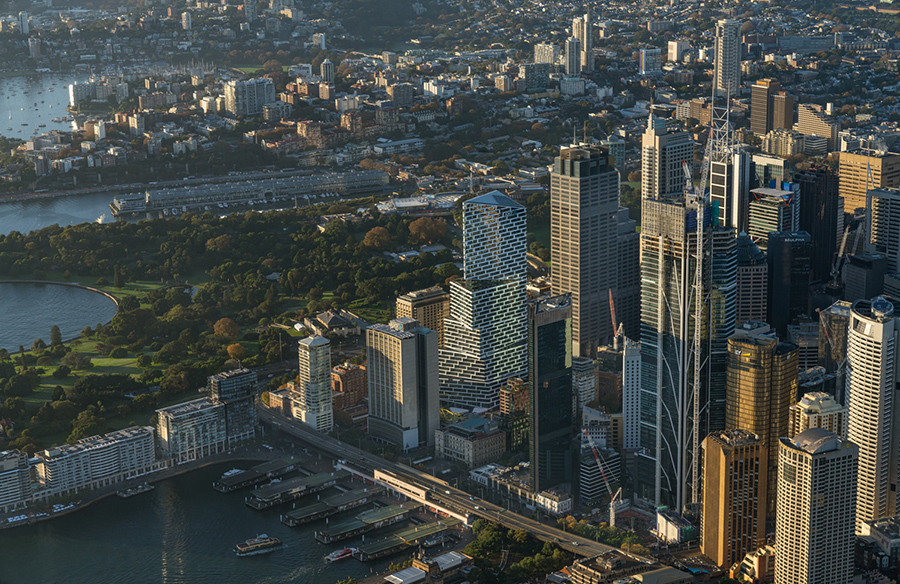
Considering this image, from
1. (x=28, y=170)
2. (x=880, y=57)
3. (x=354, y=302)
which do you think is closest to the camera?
(x=354, y=302)

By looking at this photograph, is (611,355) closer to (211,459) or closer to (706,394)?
(706,394)

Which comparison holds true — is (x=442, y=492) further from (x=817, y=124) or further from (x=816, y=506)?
(x=817, y=124)

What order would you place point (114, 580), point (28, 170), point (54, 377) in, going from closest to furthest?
point (114, 580) → point (54, 377) → point (28, 170)

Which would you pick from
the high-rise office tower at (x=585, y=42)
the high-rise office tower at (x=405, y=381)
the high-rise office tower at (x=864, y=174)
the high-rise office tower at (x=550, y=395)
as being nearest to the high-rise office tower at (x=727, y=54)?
the high-rise office tower at (x=585, y=42)

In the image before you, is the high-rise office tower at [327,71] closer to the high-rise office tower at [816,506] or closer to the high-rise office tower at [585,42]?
the high-rise office tower at [585,42]

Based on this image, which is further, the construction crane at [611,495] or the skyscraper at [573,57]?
the skyscraper at [573,57]

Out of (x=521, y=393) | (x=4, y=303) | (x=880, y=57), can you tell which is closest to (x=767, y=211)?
(x=521, y=393)
